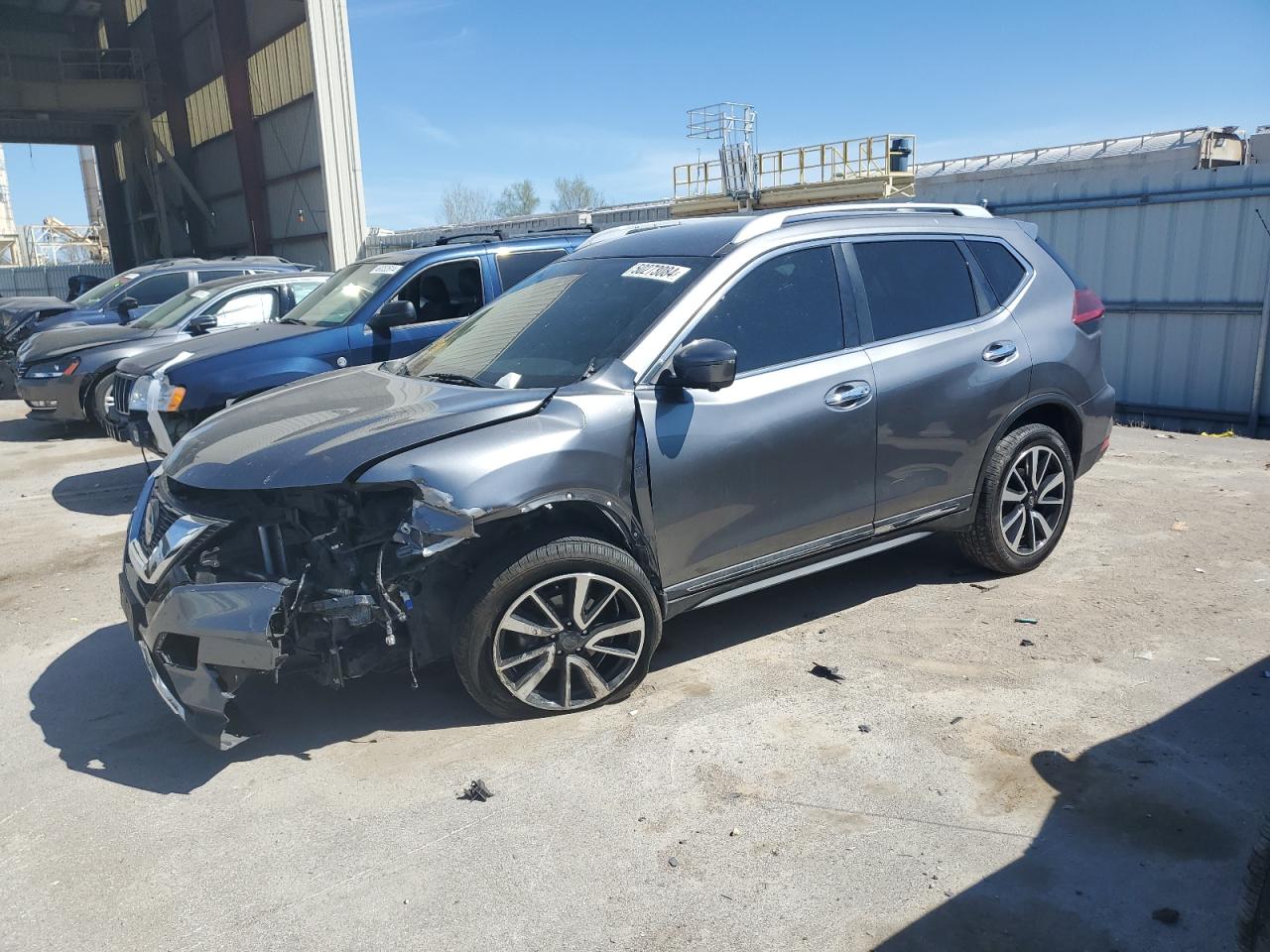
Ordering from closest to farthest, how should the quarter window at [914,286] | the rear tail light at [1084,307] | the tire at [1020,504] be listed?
the quarter window at [914,286] < the tire at [1020,504] < the rear tail light at [1084,307]

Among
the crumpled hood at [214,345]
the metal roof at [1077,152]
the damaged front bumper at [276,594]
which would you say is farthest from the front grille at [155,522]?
the metal roof at [1077,152]

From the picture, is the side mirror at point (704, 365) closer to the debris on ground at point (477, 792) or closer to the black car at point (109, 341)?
the debris on ground at point (477, 792)

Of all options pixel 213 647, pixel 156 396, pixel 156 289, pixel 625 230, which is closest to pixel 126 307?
pixel 156 289

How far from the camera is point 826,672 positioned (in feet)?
13.8

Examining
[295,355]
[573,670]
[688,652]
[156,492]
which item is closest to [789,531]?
[688,652]

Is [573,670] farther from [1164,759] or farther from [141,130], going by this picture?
[141,130]

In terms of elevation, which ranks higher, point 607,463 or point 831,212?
point 831,212

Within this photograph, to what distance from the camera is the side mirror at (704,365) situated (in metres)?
3.71

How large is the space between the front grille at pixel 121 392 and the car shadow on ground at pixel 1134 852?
6.85 meters

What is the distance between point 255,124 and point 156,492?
93.0 feet

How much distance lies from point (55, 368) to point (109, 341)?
609 millimetres

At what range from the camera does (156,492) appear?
3967 millimetres

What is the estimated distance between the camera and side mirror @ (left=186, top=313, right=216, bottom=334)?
9.84 meters

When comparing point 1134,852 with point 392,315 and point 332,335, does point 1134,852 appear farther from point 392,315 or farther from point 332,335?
point 332,335
